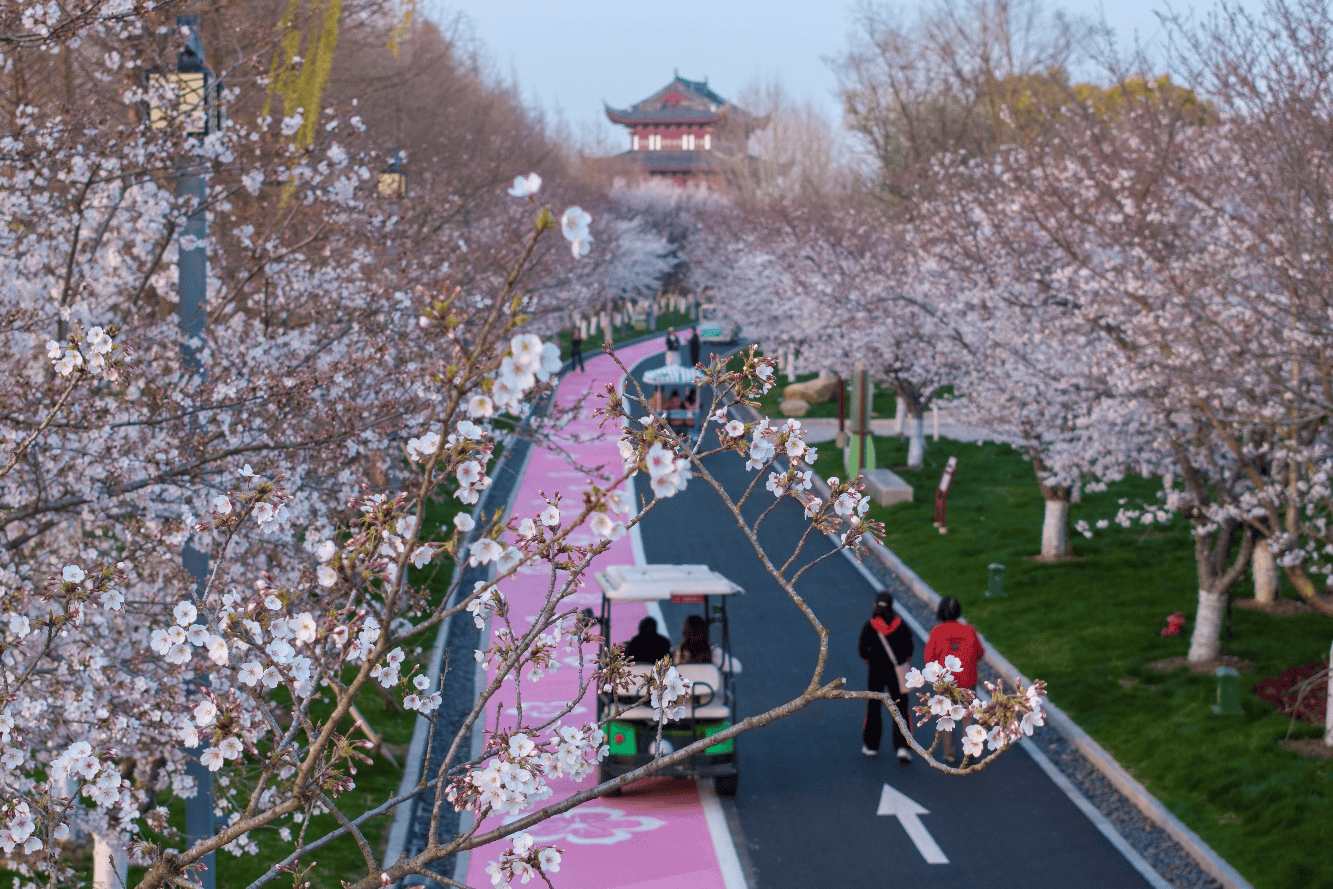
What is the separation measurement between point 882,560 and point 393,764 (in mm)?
11887

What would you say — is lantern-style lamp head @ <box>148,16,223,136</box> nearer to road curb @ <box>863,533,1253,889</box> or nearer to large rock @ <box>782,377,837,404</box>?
→ road curb @ <box>863,533,1253,889</box>

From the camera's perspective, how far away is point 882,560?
22703mm

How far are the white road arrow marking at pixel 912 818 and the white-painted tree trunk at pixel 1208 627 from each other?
4.99 meters

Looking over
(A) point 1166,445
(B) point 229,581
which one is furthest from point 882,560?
(B) point 229,581

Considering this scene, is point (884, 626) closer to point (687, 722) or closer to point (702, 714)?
point (702, 714)

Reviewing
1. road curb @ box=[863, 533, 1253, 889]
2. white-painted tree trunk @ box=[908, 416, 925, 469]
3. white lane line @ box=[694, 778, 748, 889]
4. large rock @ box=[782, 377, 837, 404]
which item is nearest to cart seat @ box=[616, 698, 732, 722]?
white lane line @ box=[694, 778, 748, 889]

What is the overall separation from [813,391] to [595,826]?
3401 centimetres

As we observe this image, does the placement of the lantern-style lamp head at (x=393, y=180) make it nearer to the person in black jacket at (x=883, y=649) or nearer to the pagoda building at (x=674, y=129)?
the person in black jacket at (x=883, y=649)

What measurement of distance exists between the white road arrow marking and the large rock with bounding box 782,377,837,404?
32.8 metres

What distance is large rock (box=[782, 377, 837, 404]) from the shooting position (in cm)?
4500

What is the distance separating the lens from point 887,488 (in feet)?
88.6

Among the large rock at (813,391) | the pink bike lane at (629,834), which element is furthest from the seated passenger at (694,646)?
the large rock at (813,391)

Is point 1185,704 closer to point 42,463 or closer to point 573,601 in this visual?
point 573,601

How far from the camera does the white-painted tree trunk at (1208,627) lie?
15.3m
